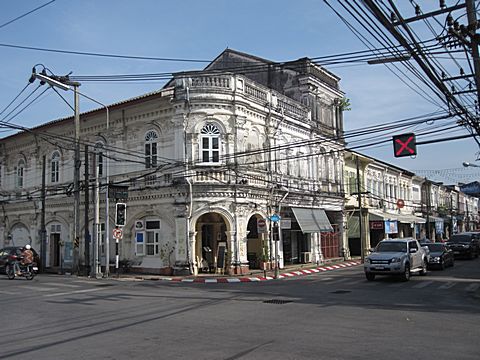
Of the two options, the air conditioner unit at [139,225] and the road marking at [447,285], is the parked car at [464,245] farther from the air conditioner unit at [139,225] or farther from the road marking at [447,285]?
the air conditioner unit at [139,225]

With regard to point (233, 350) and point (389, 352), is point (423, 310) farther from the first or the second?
point (233, 350)

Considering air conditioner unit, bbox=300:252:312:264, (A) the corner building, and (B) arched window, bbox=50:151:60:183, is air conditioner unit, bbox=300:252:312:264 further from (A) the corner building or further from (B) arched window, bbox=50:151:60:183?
(B) arched window, bbox=50:151:60:183

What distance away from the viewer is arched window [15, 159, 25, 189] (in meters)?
35.7

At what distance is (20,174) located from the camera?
35938 mm

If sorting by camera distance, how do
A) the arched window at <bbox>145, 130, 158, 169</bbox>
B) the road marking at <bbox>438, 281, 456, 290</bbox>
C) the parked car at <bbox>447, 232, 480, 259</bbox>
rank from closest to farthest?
the road marking at <bbox>438, 281, 456, 290</bbox> < the arched window at <bbox>145, 130, 158, 169</bbox> < the parked car at <bbox>447, 232, 480, 259</bbox>

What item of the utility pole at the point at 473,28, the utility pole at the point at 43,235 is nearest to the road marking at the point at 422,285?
the utility pole at the point at 473,28

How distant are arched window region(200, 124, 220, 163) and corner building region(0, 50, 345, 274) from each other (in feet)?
0.19

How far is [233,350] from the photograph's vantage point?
788cm

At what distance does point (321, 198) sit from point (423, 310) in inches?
866

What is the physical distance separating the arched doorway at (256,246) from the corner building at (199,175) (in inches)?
2.9

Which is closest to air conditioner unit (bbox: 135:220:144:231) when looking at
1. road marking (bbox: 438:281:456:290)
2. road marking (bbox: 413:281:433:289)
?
road marking (bbox: 413:281:433:289)

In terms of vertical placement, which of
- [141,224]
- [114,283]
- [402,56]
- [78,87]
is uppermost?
[78,87]

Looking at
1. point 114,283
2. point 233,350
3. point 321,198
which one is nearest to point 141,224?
point 114,283

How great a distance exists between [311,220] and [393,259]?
38.3 feet
